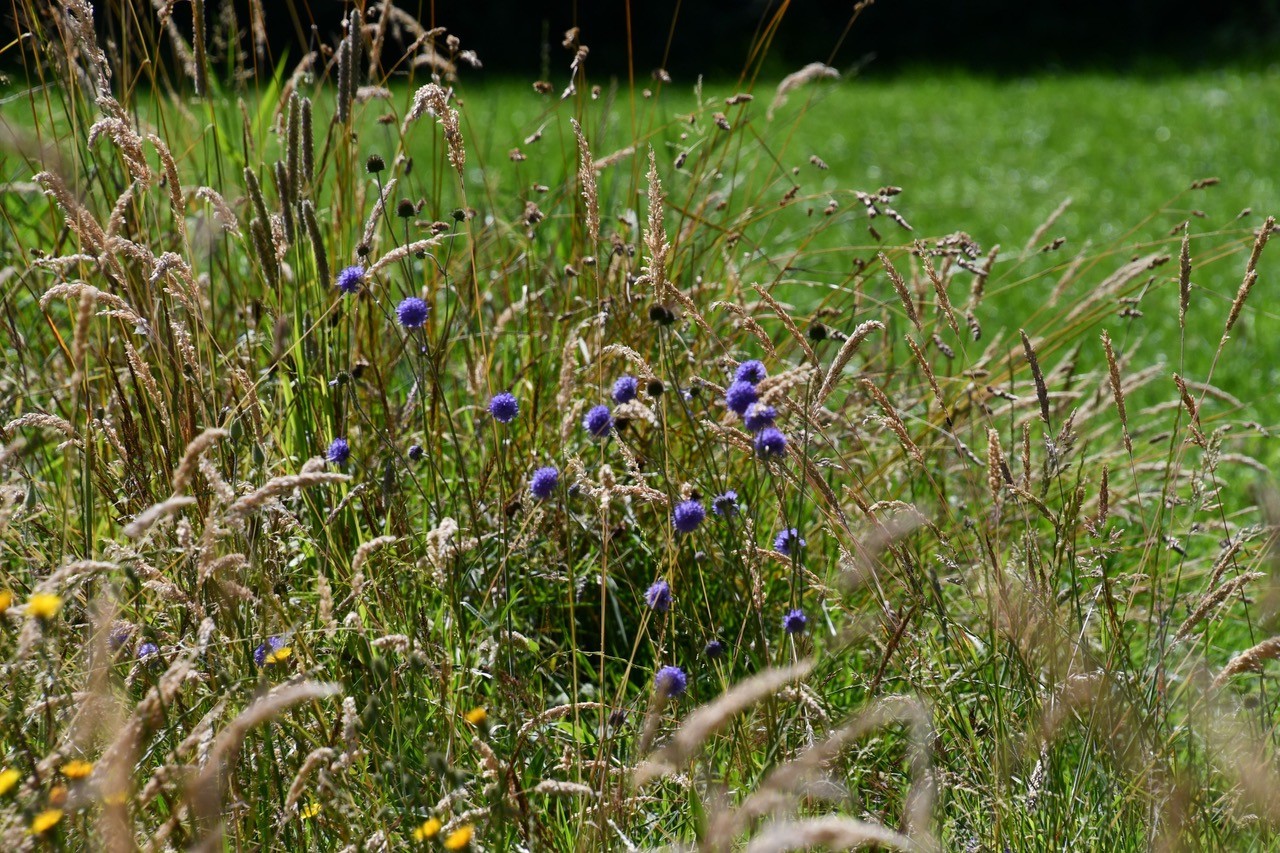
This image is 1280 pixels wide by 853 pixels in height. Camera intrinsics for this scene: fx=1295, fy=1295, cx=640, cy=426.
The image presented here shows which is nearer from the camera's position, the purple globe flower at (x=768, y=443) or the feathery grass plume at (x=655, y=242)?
the purple globe flower at (x=768, y=443)

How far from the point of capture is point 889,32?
1363 centimetres

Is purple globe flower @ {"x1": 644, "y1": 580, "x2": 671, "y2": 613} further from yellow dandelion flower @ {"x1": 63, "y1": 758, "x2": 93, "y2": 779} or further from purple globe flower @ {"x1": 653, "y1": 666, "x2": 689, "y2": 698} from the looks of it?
yellow dandelion flower @ {"x1": 63, "y1": 758, "x2": 93, "y2": 779}

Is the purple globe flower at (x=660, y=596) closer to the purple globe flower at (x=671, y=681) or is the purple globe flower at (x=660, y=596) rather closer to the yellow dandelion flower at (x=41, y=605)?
the purple globe flower at (x=671, y=681)

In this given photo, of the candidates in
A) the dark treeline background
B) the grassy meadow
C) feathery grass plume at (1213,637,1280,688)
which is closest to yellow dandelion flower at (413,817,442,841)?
the grassy meadow

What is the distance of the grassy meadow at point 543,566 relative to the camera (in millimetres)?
1502

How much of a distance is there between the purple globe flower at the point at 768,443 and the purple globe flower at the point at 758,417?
0.05 ft

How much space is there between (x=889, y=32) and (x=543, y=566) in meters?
12.4

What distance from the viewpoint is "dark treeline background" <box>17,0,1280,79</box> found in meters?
12.2

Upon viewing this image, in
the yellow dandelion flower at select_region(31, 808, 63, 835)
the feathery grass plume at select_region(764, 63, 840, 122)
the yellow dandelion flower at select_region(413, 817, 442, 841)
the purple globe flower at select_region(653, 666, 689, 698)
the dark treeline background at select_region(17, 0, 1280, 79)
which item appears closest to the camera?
the yellow dandelion flower at select_region(31, 808, 63, 835)

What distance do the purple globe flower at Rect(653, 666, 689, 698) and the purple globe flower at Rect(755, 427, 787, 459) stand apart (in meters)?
0.31

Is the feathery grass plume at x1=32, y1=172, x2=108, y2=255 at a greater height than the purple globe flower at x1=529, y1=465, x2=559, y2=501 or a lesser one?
greater

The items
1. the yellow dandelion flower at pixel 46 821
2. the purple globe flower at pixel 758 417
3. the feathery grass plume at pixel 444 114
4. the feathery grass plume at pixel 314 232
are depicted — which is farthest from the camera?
the feathery grass plume at pixel 314 232

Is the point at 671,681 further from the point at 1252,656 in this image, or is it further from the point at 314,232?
the point at 314,232

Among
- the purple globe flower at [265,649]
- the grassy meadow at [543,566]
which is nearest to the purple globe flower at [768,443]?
the grassy meadow at [543,566]
